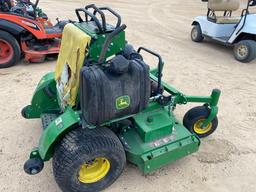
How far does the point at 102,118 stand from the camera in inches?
95.1

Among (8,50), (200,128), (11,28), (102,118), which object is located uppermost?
(11,28)

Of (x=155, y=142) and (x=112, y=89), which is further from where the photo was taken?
(x=155, y=142)

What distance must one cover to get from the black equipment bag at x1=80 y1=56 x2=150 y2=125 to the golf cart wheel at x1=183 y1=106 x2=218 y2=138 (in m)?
1.01

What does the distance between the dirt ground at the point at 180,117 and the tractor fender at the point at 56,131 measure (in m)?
0.46

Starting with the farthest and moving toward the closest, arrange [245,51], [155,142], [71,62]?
1. [245,51]
2. [155,142]
3. [71,62]

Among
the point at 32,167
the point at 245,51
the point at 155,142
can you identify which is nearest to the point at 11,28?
the point at 32,167

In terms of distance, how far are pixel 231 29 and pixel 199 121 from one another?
3915mm

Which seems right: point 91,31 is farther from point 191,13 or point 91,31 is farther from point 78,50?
point 191,13

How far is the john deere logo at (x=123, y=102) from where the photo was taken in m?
2.42

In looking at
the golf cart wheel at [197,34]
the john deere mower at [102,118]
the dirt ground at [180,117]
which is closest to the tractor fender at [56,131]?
the john deere mower at [102,118]

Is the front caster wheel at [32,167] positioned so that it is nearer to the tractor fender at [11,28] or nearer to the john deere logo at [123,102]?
the john deere logo at [123,102]

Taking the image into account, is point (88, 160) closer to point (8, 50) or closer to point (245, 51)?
point (8, 50)

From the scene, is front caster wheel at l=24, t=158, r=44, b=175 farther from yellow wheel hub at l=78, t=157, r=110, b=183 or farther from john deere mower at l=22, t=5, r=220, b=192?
yellow wheel hub at l=78, t=157, r=110, b=183

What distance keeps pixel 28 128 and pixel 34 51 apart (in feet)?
7.07
